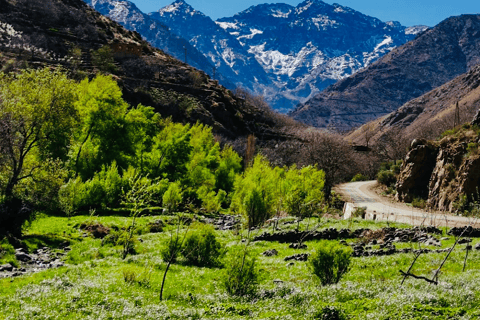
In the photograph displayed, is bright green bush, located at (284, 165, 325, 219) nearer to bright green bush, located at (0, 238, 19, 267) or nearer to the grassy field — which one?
the grassy field

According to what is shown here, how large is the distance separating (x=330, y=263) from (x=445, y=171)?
115 feet

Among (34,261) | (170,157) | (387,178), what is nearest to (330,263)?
(34,261)

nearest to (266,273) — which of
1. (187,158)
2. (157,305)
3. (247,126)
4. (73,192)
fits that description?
(157,305)

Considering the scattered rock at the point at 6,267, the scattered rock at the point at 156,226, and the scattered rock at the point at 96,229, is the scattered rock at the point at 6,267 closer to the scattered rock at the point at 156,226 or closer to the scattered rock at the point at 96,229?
the scattered rock at the point at 96,229

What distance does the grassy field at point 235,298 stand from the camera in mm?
12234

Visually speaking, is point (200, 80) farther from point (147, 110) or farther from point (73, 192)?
point (73, 192)

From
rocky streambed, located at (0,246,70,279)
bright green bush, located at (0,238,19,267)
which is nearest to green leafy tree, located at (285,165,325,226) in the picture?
rocky streambed, located at (0,246,70,279)

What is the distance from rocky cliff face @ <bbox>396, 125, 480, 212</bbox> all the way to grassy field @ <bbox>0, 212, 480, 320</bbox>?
64.0ft

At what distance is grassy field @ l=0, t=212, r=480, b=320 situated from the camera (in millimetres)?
12234

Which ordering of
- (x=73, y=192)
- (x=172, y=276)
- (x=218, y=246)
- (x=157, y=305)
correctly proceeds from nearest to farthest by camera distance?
(x=157, y=305) < (x=172, y=276) < (x=218, y=246) < (x=73, y=192)

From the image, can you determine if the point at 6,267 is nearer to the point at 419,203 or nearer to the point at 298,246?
the point at 298,246

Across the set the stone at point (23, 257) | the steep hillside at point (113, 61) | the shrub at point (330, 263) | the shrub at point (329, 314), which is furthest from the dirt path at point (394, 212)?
the steep hillside at point (113, 61)

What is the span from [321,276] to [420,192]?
4097 cm

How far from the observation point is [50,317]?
42.4ft
